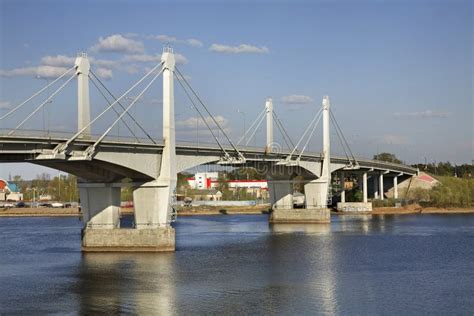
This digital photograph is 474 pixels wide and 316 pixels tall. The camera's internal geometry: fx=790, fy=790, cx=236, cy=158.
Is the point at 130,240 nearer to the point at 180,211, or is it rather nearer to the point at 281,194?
the point at 281,194

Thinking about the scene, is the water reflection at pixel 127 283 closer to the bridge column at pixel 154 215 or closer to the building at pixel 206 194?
the bridge column at pixel 154 215

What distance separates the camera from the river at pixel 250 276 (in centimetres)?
3419

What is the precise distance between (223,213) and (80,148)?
262ft

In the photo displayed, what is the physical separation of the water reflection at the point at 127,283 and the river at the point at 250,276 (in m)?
0.06

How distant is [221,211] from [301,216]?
39134 mm

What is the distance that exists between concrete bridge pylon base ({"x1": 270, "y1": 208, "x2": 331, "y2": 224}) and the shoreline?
23416 millimetres

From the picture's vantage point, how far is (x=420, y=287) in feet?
128

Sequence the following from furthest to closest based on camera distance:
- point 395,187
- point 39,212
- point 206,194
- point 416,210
→ point 206,194
point 39,212
point 395,187
point 416,210

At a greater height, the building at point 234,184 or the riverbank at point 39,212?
the building at point 234,184

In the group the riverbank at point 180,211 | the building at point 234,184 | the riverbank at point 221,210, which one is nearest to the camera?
the riverbank at point 221,210

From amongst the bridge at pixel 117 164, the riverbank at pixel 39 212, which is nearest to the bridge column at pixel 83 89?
the bridge at pixel 117 164

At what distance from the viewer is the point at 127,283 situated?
40.6m

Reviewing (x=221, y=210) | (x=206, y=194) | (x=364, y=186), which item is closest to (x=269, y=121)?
(x=364, y=186)

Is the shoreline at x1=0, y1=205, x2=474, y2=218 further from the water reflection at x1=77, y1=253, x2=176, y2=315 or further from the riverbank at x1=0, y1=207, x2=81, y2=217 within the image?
the water reflection at x1=77, y1=253, x2=176, y2=315
